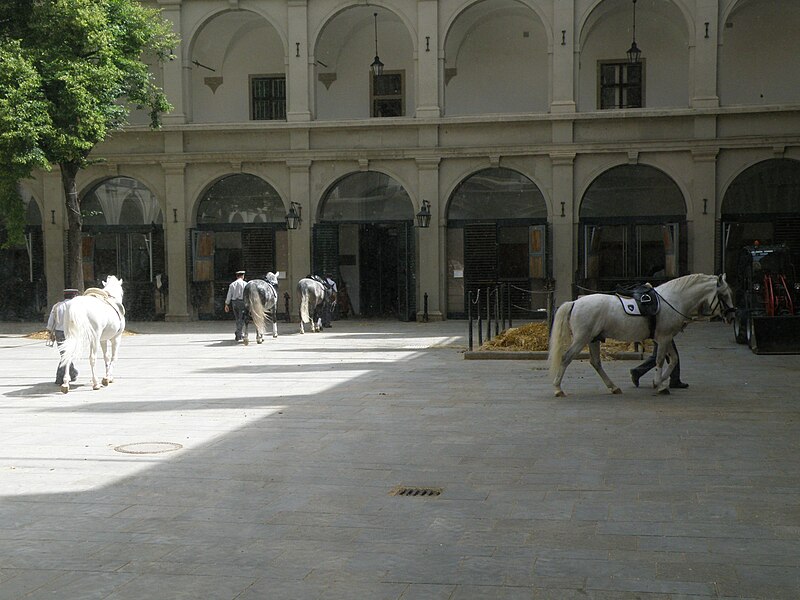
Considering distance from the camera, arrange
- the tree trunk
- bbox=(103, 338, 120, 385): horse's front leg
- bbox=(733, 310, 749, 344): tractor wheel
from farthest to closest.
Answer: the tree trunk → bbox=(733, 310, 749, 344): tractor wheel → bbox=(103, 338, 120, 385): horse's front leg

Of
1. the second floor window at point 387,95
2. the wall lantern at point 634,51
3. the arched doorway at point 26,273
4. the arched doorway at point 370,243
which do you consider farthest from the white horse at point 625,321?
the arched doorway at point 26,273

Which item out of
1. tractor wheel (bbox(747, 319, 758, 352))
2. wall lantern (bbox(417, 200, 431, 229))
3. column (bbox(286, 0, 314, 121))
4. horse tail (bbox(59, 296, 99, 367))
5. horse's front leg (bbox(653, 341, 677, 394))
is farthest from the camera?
column (bbox(286, 0, 314, 121))

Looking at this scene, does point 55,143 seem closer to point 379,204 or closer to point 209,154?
point 209,154

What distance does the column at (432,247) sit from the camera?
29719 mm

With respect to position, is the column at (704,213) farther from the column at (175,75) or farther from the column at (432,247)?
the column at (175,75)

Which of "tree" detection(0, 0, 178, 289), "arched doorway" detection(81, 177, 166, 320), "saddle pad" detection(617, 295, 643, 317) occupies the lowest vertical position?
"saddle pad" detection(617, 295, 643, 317)

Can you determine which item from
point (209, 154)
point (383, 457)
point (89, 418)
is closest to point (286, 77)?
point (209, 154)

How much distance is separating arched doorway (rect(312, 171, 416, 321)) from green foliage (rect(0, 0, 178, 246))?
7.48m

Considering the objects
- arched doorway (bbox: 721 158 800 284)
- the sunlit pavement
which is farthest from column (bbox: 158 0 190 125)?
the sunlit pavement

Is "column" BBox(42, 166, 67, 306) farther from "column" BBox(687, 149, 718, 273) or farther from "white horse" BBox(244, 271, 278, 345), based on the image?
"column" BBox(687, 149, 718, 273)

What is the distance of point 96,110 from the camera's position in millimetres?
23953

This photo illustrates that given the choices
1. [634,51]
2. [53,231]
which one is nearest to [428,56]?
[634,51]

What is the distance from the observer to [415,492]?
7.63 m

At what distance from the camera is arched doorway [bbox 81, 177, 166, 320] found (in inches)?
1230
